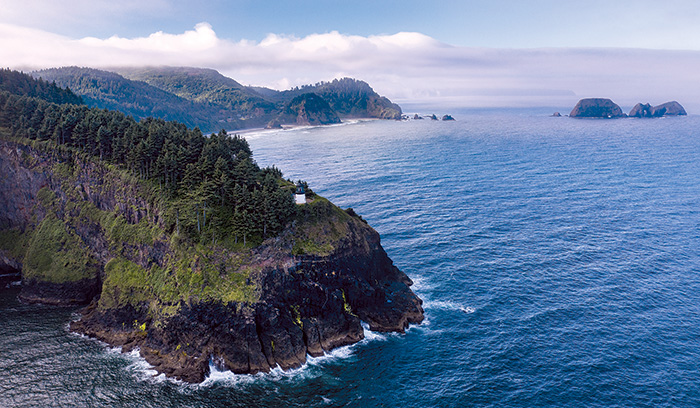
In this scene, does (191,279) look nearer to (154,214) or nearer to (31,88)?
(154,214)

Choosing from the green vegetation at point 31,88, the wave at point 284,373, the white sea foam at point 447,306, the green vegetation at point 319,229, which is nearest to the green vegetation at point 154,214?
the green vegetation at point 319,229

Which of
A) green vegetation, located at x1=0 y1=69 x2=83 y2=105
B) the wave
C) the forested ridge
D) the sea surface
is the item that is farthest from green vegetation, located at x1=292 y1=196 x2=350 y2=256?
green vegetation, located at x1=0 y1=69 x2=83 y2=105

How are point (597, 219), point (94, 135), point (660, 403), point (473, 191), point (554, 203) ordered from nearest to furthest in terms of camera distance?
point (660, 403) → point (94, 135) → point (597, 219) → point (554, 203) → point (473, 191)

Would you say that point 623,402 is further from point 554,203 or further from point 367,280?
point 554,203

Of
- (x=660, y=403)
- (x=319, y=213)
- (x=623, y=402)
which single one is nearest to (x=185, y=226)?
(x=319, y=213)

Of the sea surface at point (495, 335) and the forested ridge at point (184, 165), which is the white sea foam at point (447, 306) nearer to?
the sea surface at point (495, 335)

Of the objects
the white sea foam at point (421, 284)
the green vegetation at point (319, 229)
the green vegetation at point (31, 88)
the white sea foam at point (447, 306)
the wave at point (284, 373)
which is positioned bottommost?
the wave at point (284, 373)

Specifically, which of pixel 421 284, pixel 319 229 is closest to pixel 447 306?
pixel 421 284

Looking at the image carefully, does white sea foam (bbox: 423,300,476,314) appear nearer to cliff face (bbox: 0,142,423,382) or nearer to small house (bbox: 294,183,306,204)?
cliff face (bbox: 0,142,423,382)
